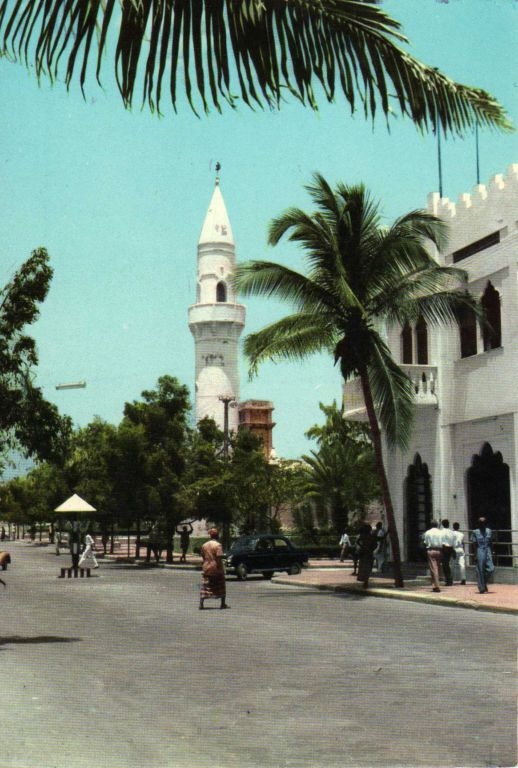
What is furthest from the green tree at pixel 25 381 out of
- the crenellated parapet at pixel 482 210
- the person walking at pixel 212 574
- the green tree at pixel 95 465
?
the green tree at pixel 95 465

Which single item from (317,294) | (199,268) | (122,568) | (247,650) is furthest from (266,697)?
(199,268)

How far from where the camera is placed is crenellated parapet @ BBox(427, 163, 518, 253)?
26578 mm

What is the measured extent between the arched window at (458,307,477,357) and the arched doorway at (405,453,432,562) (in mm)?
4089

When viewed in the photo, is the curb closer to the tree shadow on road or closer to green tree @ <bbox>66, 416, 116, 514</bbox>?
the tree shadow on road

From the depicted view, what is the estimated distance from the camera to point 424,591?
2370cm

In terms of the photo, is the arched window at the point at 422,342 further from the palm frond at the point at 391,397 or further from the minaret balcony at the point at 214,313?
the minaret balcony at the point at 214,313

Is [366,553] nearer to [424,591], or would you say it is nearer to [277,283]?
[424,591]

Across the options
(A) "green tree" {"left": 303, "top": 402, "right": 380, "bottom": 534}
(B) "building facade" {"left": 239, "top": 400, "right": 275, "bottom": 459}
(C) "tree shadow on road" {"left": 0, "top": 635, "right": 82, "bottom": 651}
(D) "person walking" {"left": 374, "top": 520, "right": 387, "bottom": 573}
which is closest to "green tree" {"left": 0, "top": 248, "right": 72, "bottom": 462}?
(C) "tree shadow on road" {"left": 0, "top": 635, "right": 82, "bottom": 651}

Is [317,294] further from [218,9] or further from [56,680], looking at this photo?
[218,9]

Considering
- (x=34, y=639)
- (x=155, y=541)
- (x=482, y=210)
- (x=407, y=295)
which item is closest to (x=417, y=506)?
(x=407, y=295)

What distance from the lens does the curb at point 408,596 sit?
62.7 feet

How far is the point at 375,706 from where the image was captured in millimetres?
8875

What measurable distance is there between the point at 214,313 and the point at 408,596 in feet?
221

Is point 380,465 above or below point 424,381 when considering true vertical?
below
